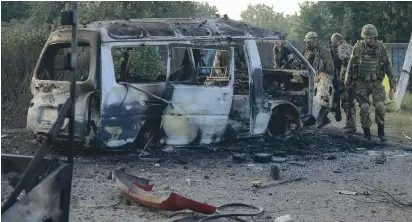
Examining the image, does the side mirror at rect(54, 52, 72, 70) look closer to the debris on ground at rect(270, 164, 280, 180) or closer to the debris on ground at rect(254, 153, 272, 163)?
the debris on ground at rect(270, 164, 280, 180)

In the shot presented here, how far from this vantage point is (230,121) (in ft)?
28.9

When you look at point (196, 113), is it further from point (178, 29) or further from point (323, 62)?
point (323, 62)

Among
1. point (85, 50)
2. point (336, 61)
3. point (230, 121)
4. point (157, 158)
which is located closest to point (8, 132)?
point (85, 50)

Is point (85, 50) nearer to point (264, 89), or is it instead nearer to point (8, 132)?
point (8, 132)

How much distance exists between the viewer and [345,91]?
11.3 metres

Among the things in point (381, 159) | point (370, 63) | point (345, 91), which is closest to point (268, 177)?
point (381, 159)

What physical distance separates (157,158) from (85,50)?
3908mm

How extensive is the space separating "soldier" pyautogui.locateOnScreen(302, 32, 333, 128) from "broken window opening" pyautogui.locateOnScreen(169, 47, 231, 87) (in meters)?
2.78

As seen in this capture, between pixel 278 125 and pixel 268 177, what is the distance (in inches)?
97.8

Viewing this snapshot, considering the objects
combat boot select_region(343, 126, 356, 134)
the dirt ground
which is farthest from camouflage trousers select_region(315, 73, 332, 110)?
the dirt ground

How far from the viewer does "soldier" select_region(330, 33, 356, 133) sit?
11.1 metres

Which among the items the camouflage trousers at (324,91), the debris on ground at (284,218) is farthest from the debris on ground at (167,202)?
the camouflage trousers at (324,91)

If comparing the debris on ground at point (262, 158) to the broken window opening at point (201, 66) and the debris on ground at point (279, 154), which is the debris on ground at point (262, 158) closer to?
the debris on ground at point (279, 154)

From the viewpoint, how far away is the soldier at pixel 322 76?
37.4ft
